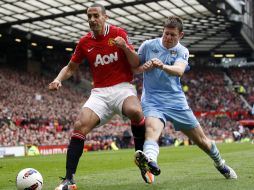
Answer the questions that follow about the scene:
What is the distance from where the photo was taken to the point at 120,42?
6.89 m

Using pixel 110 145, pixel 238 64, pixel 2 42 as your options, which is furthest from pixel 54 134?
pixel 238 64

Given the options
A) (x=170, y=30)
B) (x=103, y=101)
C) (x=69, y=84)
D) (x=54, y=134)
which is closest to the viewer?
(x=170, y=30)

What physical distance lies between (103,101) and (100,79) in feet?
1.16

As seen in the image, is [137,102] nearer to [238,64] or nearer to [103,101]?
[103,101]

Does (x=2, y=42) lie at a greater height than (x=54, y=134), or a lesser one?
greater

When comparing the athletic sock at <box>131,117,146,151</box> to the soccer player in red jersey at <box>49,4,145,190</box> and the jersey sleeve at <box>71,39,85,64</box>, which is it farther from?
the jersey sleeve at <box>71,39,85,64</box>

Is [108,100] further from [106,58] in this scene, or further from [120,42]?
[120,42]

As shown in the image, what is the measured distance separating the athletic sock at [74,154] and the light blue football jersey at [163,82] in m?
1.08

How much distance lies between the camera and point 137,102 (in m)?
7.34

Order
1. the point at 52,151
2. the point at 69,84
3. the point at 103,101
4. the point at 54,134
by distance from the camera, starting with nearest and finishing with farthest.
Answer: the point at 103,101, the point at 52,151, the point at 54,134, the point at 69,84

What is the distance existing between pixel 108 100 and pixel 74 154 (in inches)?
38.7

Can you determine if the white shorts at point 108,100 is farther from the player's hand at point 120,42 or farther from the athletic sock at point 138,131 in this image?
the player's hand at point 120,42

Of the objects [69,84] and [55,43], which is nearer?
[55,43]

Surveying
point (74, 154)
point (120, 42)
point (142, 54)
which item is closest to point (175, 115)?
point (142, 54)
